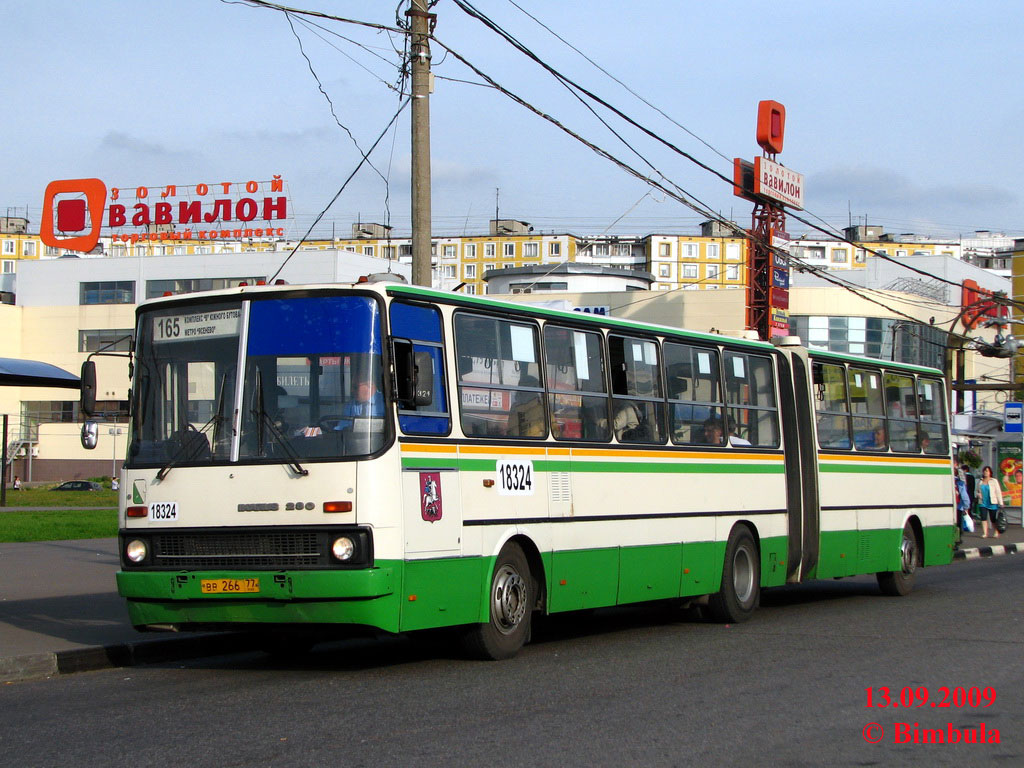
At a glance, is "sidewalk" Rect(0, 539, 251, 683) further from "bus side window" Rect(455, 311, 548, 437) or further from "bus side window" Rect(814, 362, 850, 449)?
"bus side window" Rect(814, 362, 850, 449)

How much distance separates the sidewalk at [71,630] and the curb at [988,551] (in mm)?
16960

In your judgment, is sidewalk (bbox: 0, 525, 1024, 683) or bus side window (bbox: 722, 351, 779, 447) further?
bus side window (bbox: 722, 351, 779, 447)

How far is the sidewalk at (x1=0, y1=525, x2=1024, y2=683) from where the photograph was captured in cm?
1086

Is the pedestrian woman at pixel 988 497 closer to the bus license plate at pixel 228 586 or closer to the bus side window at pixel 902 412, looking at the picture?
the bus side window at pixel 902 412

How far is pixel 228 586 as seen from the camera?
9.90m

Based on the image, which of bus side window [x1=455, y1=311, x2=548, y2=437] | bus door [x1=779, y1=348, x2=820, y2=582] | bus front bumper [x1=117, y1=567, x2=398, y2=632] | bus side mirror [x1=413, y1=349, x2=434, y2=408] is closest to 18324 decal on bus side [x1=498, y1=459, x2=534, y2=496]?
bus side window [x1=455, y1=311, x2=548, y2=437]

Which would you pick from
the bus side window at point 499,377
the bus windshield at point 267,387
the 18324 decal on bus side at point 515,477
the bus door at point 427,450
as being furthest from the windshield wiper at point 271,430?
the 18324 decal on bus side at point 515,477

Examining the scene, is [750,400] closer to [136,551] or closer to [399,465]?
[399,465]

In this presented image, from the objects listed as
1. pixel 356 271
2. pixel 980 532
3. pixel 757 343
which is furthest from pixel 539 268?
pixel 757 343

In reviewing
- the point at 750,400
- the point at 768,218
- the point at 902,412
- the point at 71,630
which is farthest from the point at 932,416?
the point at 768,218

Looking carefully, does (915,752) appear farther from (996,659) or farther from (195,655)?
(195,655)

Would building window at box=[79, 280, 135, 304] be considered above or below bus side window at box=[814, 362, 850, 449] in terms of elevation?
above

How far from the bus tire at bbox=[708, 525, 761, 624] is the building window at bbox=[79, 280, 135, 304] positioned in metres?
78.5

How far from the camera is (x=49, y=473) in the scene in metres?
89.5
